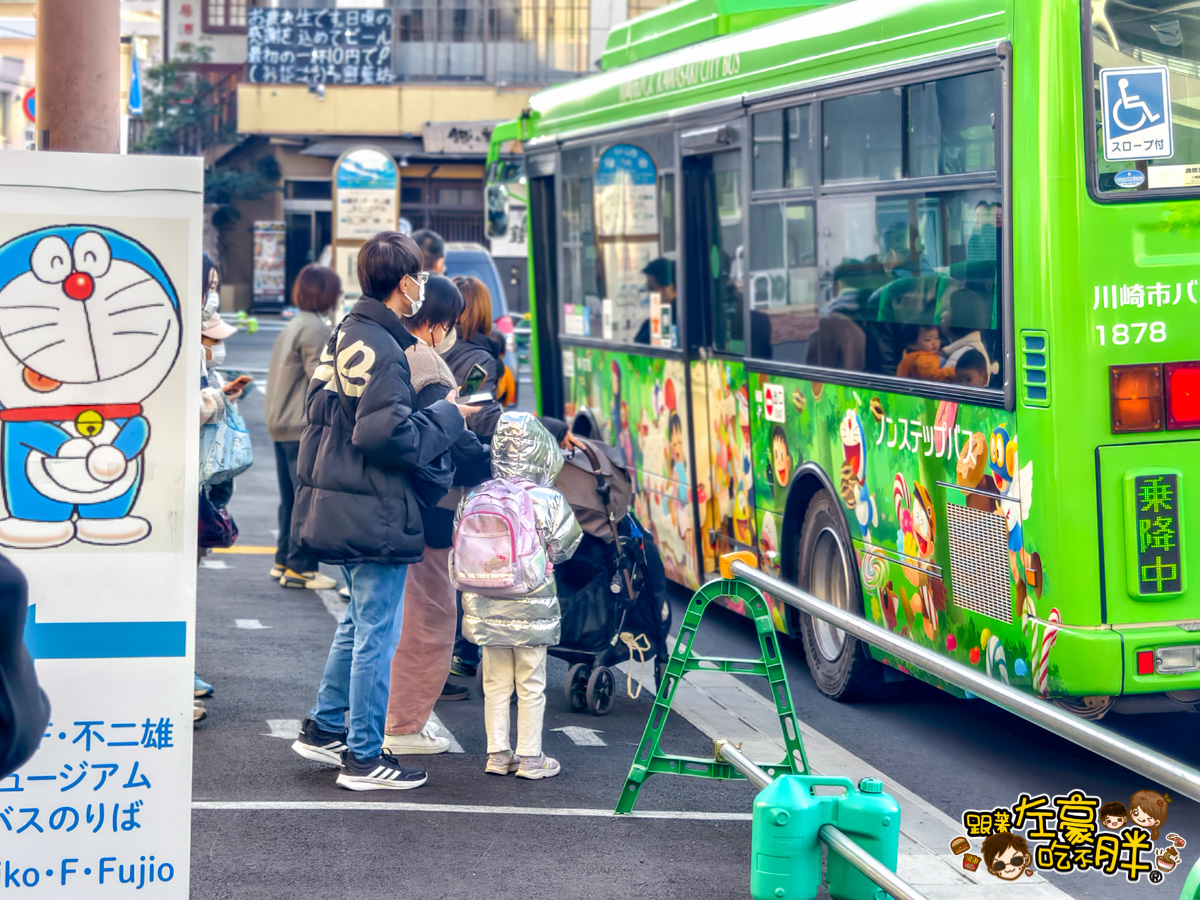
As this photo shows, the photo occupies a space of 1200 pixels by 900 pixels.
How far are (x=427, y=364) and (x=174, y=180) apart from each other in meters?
2.06

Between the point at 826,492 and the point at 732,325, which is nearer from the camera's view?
the point at 826,492

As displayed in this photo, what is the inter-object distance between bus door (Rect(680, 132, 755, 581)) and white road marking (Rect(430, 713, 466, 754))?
1.97m

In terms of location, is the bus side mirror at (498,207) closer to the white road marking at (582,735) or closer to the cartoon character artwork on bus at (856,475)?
the cartoon character artwork on bus at (856,475)

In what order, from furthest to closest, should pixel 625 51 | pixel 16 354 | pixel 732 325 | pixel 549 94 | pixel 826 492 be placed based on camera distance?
pixel 549 94
pixel 625 51
pixel 732 325
pixel 826 492
pixel 16 354

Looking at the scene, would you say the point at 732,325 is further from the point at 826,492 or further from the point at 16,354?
the point at 16,354

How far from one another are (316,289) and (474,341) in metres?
1.61

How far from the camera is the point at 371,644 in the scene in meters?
5.44

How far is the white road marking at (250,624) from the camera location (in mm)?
8219

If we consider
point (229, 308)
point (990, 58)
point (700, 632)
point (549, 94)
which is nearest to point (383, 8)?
point (229, 308)

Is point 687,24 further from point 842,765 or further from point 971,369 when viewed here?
point 842,765

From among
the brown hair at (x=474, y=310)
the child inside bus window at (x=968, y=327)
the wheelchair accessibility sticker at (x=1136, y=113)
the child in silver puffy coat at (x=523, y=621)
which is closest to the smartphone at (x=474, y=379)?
the brown hair at (x=474, y=310)

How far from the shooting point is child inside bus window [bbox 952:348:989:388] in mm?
5633

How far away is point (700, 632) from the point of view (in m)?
8.61

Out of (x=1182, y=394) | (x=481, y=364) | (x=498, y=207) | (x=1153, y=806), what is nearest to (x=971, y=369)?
(x=1182, y=394)
